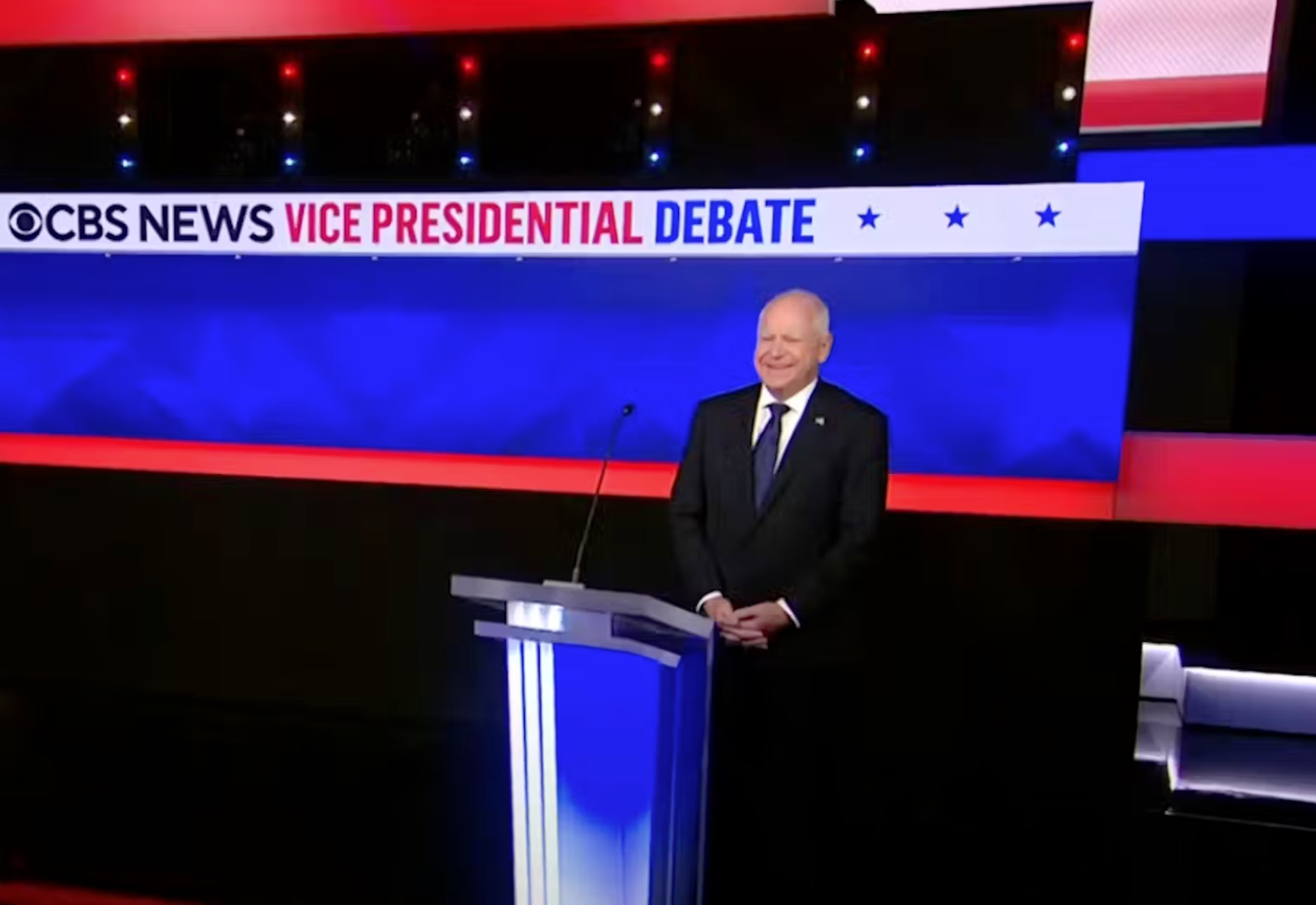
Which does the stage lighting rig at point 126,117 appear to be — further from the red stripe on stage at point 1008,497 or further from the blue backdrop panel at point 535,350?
the red stripe on stage at point 1008,497

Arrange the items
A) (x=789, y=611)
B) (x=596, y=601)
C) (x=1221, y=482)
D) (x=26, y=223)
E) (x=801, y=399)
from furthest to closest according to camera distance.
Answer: (x=26, y=223) < (x=1221, y=482) < (x=801, y=399) < (x=789, y=611) < (x=596, y=601)

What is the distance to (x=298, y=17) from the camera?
354 cm

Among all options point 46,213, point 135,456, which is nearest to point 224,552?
point 135,456

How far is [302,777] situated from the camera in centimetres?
297

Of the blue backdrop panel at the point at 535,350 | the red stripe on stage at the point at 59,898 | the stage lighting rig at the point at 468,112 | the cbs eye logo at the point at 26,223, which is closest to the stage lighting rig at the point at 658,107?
the blue backdrop panel at the point at 535,350

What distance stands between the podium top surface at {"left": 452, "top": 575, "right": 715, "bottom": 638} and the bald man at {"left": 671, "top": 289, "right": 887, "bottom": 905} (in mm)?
362

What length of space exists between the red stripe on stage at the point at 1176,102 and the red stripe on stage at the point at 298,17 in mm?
1564

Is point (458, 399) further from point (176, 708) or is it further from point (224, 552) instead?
point (176, 708)

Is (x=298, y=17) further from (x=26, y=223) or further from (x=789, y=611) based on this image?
(x=789, y=611)

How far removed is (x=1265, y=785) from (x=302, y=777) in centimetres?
247

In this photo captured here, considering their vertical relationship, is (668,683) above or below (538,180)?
below

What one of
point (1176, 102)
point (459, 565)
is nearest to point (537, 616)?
point (459, 565)

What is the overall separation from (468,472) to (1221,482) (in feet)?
6.63

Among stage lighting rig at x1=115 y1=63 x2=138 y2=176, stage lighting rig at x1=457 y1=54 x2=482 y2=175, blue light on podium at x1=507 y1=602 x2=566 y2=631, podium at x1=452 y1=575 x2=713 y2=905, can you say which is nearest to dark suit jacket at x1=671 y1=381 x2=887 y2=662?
podium at x1=452 y1=575 x2=713 y2=905
